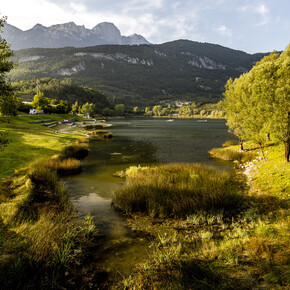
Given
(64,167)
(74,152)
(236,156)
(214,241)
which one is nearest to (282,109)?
(236,156)

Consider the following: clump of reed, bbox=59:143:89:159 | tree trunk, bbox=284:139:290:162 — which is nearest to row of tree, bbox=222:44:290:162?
tree trunk, bbox=284:139:290:162

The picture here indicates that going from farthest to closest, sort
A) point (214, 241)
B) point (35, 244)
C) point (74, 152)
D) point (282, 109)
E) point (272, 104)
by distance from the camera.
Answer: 1. point (74, 152)
2. point (272, 104)
3. point (282, 109)
4. point (214, 241)
5. point (35, 244)

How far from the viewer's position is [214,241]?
29.3 ft

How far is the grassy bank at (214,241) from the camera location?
6070 millimetres

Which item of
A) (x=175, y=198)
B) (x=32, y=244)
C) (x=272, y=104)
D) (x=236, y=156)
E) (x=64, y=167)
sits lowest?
(x=236, y=156)

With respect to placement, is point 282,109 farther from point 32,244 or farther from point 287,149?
point 32,244

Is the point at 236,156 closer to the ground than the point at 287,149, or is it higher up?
closer to the ground

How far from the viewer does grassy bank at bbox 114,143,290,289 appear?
607 centimetres

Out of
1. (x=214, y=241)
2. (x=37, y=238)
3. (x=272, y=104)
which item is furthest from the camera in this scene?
(x=272, y=104)

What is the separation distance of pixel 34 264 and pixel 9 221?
357cm

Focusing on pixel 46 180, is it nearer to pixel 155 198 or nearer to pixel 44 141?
pixel 155 198

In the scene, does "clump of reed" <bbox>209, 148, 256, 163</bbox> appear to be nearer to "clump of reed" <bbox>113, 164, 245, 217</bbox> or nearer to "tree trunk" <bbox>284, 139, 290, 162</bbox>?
"tree trunk" <bbox>284, 139, 290, 162</bbox>

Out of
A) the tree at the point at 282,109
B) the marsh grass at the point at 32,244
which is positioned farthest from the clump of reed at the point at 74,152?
the tree at the point at 282,109

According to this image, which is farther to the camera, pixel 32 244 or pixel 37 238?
pixel 37 238
